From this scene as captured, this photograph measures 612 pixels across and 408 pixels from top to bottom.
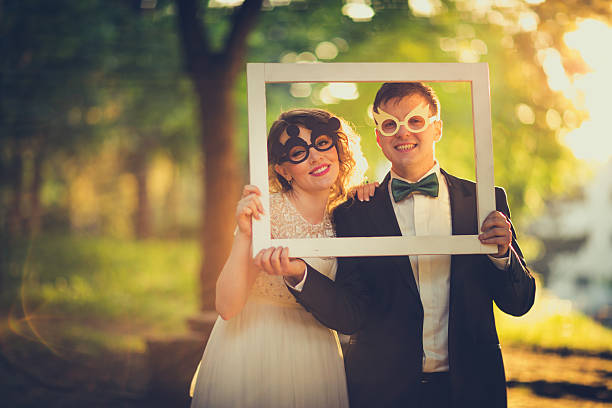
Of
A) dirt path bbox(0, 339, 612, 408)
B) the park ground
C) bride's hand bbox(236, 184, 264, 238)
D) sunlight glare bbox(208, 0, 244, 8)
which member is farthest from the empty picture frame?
sunlight glare bbox(208, 0, 244, 8)

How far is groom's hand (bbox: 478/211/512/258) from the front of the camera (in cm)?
190

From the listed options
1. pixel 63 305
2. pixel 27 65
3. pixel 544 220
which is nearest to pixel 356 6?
pixel 27 65

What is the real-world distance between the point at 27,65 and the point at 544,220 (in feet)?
56.4

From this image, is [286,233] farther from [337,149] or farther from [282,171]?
[337,149]

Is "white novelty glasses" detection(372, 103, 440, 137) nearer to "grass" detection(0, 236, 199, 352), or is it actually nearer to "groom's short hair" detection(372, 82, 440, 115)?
A: "groom's short hair" detection(372, 82, 440, 115)

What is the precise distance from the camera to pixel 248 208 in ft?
6.18

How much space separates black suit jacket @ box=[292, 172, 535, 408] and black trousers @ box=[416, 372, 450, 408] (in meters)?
0.04

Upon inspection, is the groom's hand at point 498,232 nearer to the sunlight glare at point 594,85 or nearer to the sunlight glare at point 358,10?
the sunlight glare at point 594,85

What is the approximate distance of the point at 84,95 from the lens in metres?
8.22

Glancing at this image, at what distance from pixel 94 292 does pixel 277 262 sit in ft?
30.6

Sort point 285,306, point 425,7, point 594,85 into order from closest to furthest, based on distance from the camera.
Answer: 1. point 285,306
2. point 594,85
3. point 425,7

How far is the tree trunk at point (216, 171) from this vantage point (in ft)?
18.4

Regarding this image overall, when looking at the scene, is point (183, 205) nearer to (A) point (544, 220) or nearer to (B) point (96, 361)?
(A) point (544, 220)

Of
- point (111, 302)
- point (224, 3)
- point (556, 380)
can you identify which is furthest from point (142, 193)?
point (556, 380)
